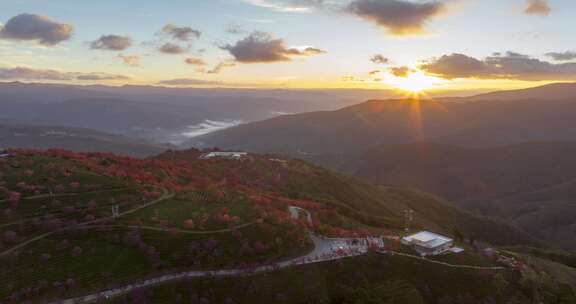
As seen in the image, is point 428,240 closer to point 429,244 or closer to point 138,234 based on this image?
point 429,244

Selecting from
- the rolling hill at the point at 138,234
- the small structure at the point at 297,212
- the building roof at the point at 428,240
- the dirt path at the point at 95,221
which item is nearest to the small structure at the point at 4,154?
the rolling hill at the point at 138,234

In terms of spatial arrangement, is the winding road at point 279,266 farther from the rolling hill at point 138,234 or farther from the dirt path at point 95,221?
the dirt path at point 95,221

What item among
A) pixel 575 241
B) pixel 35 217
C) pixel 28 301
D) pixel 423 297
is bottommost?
pixel 575 241

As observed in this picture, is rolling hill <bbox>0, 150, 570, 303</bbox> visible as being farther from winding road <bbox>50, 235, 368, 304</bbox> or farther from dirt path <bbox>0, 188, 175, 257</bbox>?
winding road <bbox>50, 235, 368, 304</bbox>

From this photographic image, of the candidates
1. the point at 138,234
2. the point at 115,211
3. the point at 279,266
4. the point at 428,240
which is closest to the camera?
the point at 279,266

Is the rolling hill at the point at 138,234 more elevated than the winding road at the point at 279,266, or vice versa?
the rolling hill at the point at 138,234

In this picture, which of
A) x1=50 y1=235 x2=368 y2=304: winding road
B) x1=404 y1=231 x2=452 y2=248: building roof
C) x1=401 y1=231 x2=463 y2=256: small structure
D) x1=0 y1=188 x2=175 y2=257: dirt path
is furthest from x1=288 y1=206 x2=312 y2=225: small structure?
x1=0 y1=188 x2=175 y2=257: dirt path

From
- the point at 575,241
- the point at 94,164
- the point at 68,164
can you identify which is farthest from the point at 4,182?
the point at 575,241

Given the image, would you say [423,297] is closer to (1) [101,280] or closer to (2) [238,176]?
(1) [101,280]

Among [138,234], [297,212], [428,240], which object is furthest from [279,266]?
[428,240]
